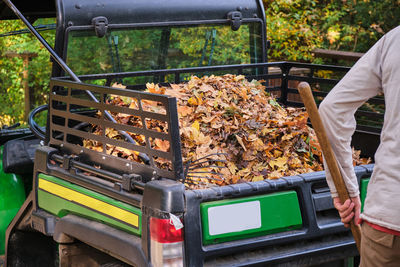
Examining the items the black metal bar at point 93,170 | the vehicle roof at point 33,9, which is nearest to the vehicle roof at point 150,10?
the vehicle roof at point 33,9

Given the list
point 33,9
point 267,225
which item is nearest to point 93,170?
point 267,225

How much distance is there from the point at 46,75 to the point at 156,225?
3.88m

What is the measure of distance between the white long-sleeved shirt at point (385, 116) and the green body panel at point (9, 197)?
244cm

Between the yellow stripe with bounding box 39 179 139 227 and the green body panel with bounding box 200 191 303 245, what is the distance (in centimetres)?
32

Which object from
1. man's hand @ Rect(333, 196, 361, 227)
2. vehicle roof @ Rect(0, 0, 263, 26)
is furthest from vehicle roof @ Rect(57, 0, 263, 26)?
man's hand @ Rect(333, 196, 361, 227)

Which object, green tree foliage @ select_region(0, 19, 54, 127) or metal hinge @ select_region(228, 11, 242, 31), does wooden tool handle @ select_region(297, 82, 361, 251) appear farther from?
green tree foliage @ select_region(0, 19, 54, 127)

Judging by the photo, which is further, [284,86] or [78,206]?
[284,86]

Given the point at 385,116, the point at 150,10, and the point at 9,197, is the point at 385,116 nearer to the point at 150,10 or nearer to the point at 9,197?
the point at 150,10

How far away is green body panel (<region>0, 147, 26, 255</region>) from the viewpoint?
4.15 meters

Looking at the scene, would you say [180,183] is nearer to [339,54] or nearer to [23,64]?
[23,64]

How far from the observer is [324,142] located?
242 centimetres

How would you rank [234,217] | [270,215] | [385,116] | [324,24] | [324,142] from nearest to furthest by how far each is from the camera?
[385,116], [324,142], [234,217], [270,215], [324,24]

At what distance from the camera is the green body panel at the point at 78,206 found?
2.85 metres

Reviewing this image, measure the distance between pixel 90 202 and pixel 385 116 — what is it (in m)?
1.50
